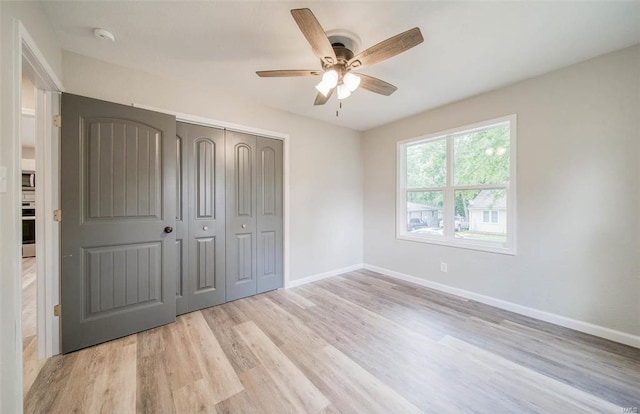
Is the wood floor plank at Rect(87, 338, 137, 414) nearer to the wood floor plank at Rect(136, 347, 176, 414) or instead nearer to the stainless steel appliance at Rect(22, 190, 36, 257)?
the wood floor plank at Rect(136, 347, 176, 414)

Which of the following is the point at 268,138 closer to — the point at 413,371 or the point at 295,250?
the point at 295,250

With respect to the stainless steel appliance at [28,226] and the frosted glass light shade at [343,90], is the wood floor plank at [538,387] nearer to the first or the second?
the frosted glass light shade at [343,90]

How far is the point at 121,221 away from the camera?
215 cm

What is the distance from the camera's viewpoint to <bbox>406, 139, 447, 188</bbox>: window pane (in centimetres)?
338

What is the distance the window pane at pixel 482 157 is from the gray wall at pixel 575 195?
0.18m

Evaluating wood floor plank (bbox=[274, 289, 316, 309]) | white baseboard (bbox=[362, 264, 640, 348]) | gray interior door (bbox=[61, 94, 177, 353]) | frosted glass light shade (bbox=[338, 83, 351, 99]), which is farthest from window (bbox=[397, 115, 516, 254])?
gray interior door (bbox=[61, 94, 177, 353])

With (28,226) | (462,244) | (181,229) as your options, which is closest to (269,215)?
(181,229)

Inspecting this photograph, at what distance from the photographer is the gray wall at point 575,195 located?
2.06 m

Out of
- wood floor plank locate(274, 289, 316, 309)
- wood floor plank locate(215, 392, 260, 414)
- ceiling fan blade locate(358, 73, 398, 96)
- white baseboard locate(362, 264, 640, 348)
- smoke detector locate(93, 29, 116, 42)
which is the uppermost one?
smoke detector locate(93, 29, 116, 42)

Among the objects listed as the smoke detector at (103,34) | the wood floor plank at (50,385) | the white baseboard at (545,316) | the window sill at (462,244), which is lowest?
the wood floor plank at (50,385)

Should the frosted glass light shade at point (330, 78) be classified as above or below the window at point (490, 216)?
above

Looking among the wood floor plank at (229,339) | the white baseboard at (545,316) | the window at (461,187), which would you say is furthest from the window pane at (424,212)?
the wood floor plank at (229,339)

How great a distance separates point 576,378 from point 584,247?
1.22 metres

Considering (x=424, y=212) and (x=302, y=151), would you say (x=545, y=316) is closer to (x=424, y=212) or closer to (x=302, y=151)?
(x=424, y=212)
